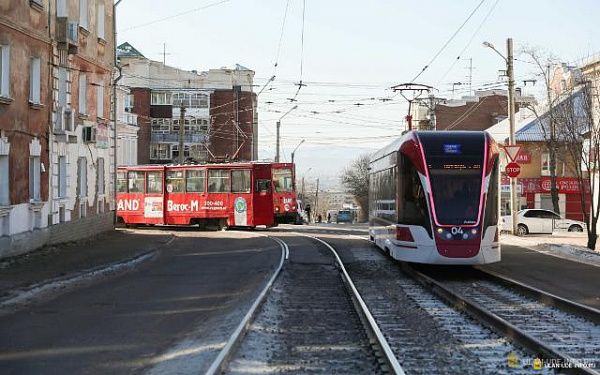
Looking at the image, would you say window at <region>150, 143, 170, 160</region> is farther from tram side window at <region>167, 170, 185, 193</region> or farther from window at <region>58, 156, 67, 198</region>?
window at <region>58, 156, 67, 198</region>

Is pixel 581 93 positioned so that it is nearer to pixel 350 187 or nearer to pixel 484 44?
pixel 484 44

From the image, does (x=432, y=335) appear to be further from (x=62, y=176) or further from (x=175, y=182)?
(x=175, y=182)

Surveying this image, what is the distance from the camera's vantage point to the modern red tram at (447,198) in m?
14.6

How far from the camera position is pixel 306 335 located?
917cm

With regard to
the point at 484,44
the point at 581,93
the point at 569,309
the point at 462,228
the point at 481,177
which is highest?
the point at 484,44

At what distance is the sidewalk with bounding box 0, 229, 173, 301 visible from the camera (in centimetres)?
1374

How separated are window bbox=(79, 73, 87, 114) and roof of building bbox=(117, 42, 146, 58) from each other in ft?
176

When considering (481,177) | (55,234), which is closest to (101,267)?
(55,234)

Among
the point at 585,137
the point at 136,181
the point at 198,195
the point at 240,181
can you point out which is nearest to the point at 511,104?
the point at 585,137

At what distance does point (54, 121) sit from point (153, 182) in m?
14.1

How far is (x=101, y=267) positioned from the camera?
52.7 feet

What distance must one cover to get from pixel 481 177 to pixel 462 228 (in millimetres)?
1191

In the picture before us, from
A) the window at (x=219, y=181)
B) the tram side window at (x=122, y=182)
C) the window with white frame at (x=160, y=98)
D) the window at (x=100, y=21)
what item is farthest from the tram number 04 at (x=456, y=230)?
the window with white frame at (x=160, y=98)

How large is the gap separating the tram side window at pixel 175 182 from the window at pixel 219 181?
1656 millimetres
